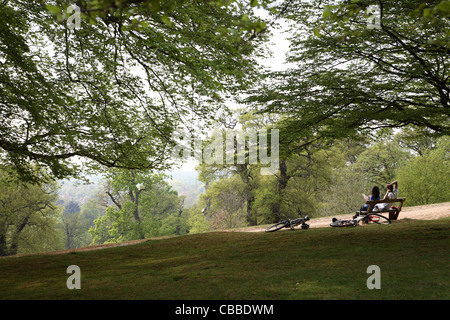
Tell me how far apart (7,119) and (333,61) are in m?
9.87

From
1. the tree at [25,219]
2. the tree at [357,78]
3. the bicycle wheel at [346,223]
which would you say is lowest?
the tree at [25,219]

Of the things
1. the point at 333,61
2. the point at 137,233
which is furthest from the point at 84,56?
the point at 137,233

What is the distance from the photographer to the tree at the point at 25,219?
1096 inches

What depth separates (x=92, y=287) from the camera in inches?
202

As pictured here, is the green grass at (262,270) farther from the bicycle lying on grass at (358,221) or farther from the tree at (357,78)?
the tree at (357,78)

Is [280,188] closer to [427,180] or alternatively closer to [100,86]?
[427,180]

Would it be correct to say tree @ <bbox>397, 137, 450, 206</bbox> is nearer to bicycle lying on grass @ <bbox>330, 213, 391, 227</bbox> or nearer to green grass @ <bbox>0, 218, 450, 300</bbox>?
bicycle lying on grass @ <bbox>330, 213, 391, 227</bbox>

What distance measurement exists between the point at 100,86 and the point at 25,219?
24804mm

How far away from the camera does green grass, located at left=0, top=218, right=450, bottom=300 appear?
443cm

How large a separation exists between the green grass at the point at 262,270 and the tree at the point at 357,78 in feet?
10.8

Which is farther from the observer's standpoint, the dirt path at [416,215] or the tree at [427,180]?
the tree at [427,180]

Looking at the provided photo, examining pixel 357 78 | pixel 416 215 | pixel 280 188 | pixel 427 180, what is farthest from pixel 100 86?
pixel 427 180

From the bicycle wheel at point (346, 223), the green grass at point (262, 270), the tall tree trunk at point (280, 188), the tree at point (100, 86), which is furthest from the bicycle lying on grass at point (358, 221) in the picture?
the tall tree trunk at point (280, 188)

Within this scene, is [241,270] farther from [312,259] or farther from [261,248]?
[261,248]
